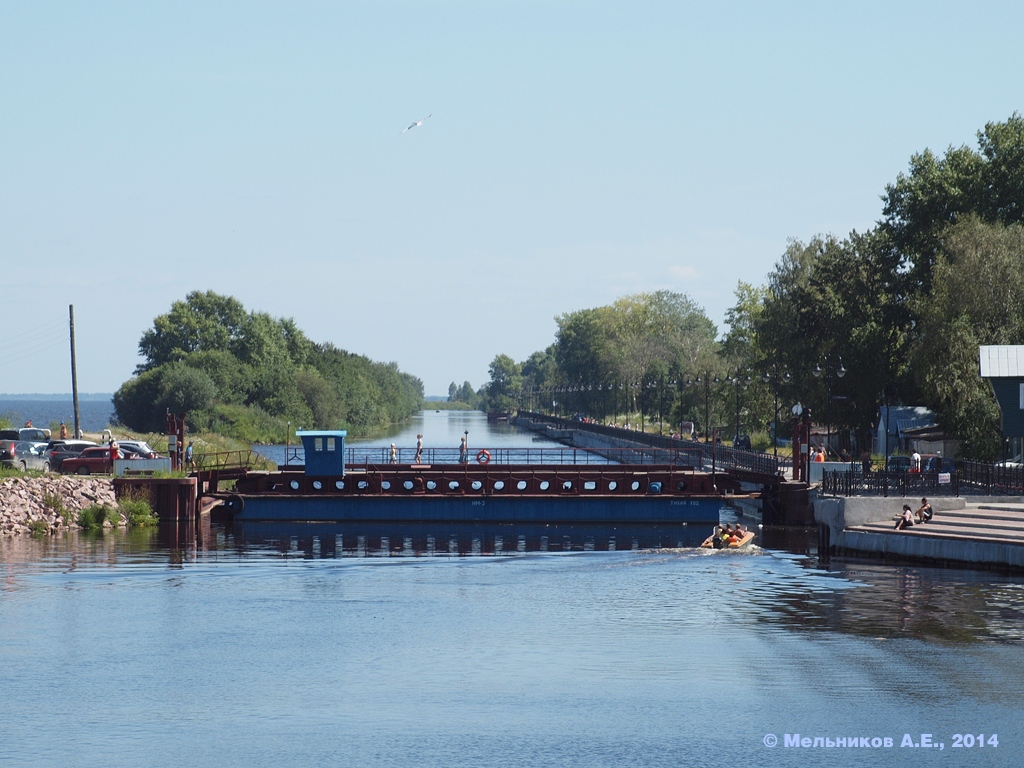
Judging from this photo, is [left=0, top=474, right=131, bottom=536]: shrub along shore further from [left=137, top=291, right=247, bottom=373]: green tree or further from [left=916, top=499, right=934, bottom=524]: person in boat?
[left=137, top=291, right=247, bottom=373]: green tree

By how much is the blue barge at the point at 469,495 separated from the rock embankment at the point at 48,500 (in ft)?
21.0

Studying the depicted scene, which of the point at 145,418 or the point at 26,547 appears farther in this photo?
the point at 145,418

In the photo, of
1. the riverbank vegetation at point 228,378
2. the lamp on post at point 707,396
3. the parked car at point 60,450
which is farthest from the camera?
the riverbank vegetation at point 228,378

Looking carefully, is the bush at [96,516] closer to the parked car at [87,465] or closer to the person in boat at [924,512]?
the parked car at [87,465]

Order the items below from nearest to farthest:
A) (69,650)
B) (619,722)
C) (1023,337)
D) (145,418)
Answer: (619,722) → (69,650) → (1023,337) → (145,418)

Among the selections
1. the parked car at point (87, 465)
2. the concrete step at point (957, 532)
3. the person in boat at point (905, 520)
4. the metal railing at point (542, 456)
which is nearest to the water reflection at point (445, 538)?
the metal railing at point (542, 456)

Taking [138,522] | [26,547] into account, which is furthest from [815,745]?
[138,522]

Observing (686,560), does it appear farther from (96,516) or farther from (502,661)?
(96,516)

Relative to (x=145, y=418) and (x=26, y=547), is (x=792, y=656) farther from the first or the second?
(x=145, y=418)

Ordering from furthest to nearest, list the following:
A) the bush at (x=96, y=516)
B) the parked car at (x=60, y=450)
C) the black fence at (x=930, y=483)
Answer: the parked car at (x=60, y=450) → the bush at (x=96, y=516) → the black fence at (x=930, y=483)

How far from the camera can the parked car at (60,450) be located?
225 ft

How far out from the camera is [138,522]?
198ft

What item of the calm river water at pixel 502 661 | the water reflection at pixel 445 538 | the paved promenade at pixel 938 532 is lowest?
the calm river water at pixel 502 661

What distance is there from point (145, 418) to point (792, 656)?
4992 inches
